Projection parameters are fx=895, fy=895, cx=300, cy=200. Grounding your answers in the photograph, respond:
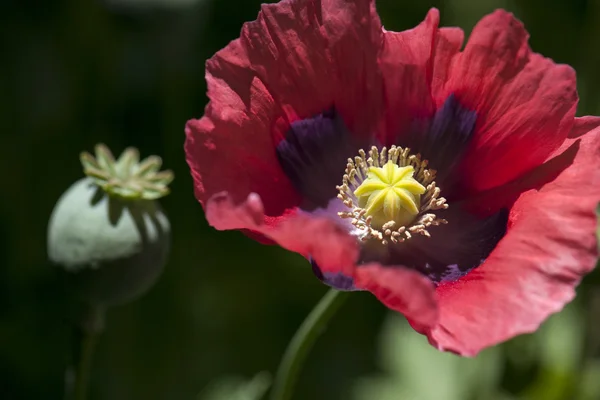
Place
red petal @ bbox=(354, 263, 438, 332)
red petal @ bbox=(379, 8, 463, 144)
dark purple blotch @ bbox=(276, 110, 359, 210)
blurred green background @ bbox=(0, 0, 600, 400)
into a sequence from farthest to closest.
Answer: blurred green background @ bbox=(0, 0, 600, 400), dark purple blotch @ bbox=(276, 110, 359, 210), red petal @ bbox=(379, 8, 463, 144), red petal @ bbox=(354, 263, 438, 332)

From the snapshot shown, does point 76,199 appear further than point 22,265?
No

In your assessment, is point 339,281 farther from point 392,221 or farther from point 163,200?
point 163,200

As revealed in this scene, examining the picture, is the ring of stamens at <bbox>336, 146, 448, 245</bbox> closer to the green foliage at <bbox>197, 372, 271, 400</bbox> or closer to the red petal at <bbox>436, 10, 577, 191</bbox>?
the red petal at <bbox>436, 10, 577, 191</bbox>

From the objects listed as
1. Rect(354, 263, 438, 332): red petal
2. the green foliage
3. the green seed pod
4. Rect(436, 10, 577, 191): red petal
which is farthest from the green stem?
Rect(436, 10, 577, 191): red petal

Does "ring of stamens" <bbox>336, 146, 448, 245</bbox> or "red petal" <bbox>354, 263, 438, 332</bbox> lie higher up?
"red petal" <bbox>354, 263, 438, 332</bbox>

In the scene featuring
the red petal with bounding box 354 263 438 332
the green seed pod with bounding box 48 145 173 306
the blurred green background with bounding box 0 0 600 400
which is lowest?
the blurred green background with bounding box 0 0 600 400

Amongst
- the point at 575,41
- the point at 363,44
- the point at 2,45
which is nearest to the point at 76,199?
the point at 363,44

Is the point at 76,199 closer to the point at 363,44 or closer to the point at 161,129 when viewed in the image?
the point at 363,44
